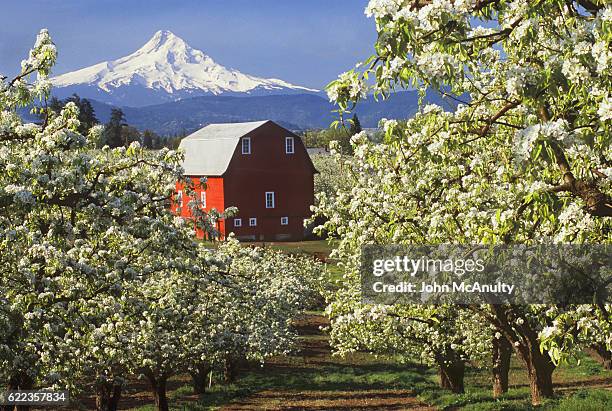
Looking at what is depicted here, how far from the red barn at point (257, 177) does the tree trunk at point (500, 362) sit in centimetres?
5100

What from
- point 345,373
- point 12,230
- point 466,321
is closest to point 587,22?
point 12,230

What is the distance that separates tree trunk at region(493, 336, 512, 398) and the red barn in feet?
167

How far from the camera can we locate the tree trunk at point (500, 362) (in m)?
24.2

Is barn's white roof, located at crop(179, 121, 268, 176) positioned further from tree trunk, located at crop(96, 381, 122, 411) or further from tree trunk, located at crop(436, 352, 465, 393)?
tree trunk, located at crop(96, 381, 122, 411)

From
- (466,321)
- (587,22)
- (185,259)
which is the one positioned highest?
(587,22)

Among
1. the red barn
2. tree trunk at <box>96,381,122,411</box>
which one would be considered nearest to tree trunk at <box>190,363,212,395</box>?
tree trunk at <box>96,381,122,411</box>

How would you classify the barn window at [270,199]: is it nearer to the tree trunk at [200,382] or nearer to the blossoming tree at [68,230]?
the tree trunk at [200,382]

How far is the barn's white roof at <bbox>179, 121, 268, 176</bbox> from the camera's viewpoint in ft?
255

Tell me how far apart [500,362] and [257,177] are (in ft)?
181

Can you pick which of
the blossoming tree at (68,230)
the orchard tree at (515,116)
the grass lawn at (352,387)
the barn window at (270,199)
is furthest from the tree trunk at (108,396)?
the barn window at (270,199)

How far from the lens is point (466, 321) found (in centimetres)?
2269

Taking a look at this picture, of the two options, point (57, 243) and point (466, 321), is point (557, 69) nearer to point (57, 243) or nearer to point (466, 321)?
point (57, 243)

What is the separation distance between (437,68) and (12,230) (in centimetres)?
622

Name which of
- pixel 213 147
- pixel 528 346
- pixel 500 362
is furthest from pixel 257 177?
pixel 528 346
